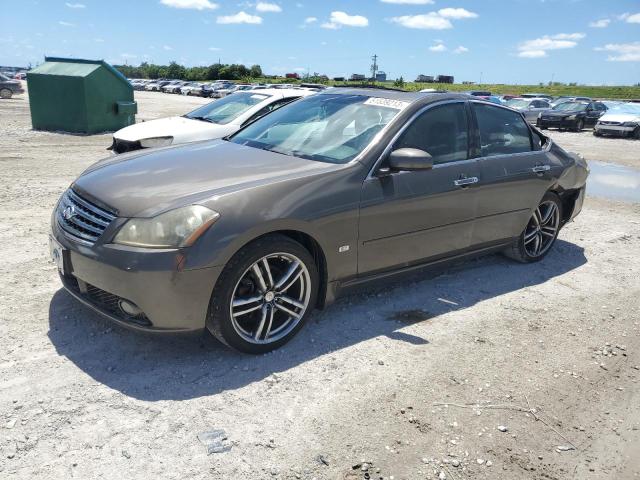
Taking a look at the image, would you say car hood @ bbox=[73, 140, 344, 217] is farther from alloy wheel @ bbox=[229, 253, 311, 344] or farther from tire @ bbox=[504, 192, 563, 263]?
tire @ bbox=[504, 192, 563, 263]

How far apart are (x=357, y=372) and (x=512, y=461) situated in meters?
1.02

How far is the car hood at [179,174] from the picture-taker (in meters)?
3.22

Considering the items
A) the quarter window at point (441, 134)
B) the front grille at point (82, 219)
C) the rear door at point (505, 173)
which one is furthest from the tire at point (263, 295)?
the rear door at point (505, 173)

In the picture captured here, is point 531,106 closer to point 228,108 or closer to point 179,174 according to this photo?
point 228,108

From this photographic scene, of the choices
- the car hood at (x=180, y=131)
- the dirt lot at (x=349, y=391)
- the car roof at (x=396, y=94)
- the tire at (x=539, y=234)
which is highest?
the car roof at (x=396, y=94)

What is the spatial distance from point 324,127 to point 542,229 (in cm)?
275

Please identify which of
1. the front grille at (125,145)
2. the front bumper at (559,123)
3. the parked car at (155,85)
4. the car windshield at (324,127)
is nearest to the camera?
the car windshield at (324,127)

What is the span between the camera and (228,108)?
8.98m

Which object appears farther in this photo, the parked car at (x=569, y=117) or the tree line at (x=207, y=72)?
the tree line at (x=207, y=72)

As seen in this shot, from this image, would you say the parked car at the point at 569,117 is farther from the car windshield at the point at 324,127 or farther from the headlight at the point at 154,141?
the car windshield at the point at 324,127

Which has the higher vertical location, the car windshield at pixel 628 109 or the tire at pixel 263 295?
the car windshield at pixel 628 109

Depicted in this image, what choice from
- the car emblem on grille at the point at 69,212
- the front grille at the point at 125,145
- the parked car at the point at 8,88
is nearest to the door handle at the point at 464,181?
the car emblem on grille at the point at 69,212

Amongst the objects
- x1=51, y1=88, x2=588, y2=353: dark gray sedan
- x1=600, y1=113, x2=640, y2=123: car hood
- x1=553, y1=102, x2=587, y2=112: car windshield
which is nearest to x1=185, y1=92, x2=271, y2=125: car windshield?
x1=51, y1=88, x2=588, y2=353: dark gray sedan

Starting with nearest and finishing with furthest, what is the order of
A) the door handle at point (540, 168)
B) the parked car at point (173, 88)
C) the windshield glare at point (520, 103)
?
1. the door handle at point (540, 168)
2. the windshield glare at point (520, 103)
3. the parked car at point (173, 88)
